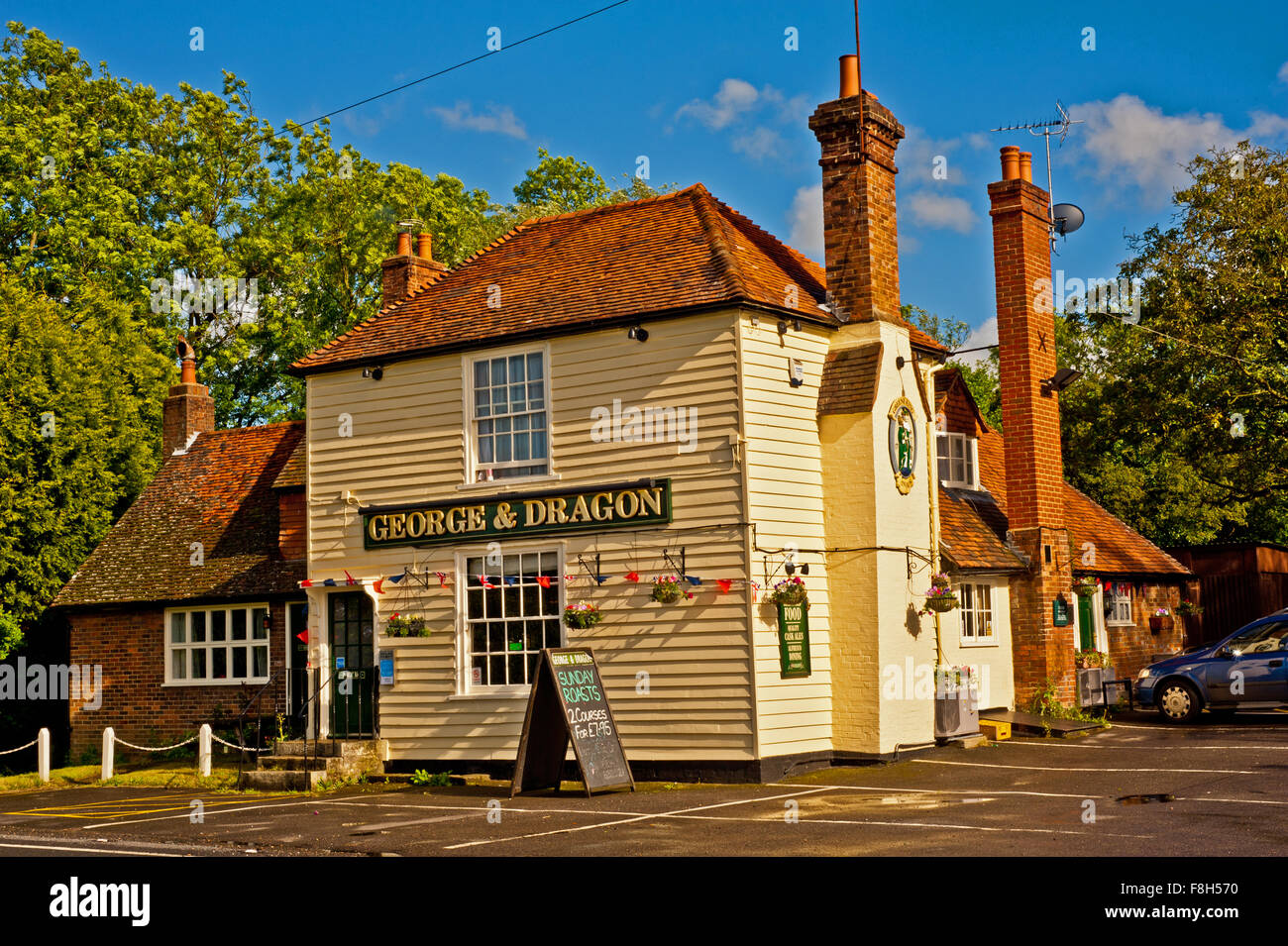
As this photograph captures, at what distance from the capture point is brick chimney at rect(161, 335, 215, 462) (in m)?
28.6

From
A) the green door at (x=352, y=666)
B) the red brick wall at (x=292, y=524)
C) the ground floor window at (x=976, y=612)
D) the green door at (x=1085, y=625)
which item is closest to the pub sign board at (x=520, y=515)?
the green door at (x=352, y=666)

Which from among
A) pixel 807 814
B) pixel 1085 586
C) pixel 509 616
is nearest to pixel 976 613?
pixel 1085 586

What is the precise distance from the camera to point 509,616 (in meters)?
18.7

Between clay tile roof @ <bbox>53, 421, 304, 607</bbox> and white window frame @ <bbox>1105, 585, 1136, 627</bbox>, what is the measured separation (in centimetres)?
1516

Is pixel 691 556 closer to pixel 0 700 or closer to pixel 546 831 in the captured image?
pixel 546 831

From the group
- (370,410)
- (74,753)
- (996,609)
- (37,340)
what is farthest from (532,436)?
(37,340)

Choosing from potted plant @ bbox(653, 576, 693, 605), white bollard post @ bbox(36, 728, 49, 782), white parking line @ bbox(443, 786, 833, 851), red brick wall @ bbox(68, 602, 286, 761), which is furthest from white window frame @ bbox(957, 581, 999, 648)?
white bollard post @ bbox(36, 728, 49, 782)

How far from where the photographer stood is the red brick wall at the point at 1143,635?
26312 millimetres

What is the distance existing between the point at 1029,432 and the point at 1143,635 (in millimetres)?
6665

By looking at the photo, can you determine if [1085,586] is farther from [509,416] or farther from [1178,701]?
[509,416]

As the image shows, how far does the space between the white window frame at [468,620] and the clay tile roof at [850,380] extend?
162 inches

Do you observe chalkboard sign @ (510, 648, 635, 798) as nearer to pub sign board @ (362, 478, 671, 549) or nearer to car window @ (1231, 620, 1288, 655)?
pub sign board @ (362, 478, 671, 549)
